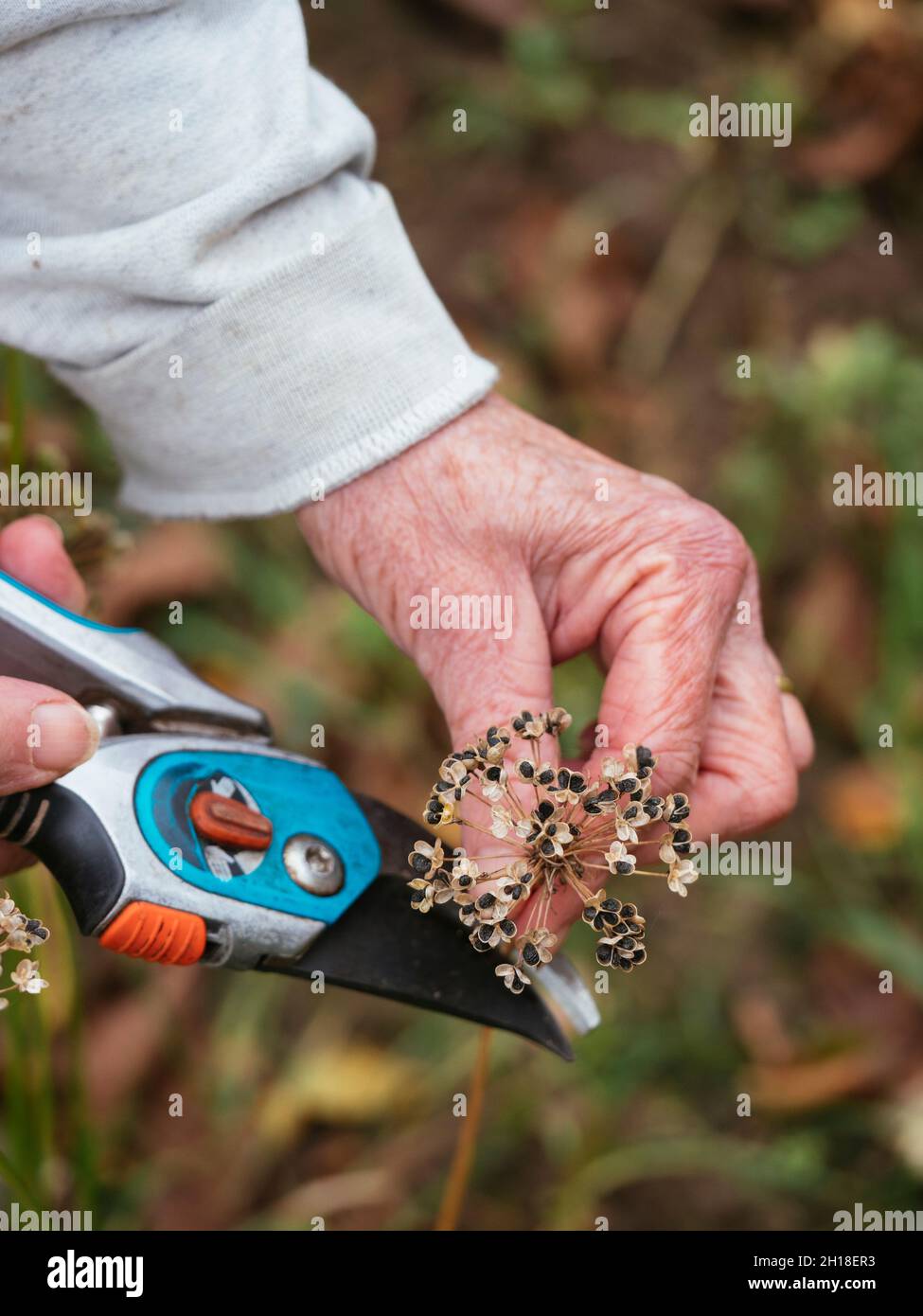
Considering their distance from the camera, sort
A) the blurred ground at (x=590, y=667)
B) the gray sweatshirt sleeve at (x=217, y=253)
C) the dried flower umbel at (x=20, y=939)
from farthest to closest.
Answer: the blurred ground at (x=590, y=667) < the gray sweatshirt sleeve at (x=217, y=253) < the dried flower umbel at (x=20, y=939)

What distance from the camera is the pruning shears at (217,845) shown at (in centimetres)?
114

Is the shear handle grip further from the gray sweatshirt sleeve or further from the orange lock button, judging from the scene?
the gray sweatshirt sleeve

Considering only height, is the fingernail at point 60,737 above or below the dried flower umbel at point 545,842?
above

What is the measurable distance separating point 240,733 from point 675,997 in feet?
3.78

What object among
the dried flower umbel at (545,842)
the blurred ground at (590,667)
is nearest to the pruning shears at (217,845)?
the dried flower umbel at (545,842)

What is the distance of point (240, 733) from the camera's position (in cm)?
140

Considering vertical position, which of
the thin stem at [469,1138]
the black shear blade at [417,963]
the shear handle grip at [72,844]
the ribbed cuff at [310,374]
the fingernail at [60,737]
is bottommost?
the thin stem at [469,1138]

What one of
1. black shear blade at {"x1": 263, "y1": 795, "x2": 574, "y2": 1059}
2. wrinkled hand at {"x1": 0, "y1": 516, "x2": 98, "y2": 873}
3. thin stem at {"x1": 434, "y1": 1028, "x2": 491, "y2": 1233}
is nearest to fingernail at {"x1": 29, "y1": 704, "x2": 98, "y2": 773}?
wrinkled hand at {"x1": 0, "y1": 516, "x2": 98, "y2": 873}

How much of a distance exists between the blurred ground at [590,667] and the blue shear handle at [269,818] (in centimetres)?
39

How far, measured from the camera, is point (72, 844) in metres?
1.16

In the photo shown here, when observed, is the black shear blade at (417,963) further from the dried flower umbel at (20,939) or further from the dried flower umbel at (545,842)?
the dried flower umbel at (20,939)

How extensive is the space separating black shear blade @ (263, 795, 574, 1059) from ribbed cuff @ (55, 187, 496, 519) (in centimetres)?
45

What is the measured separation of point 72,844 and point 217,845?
0.45ft

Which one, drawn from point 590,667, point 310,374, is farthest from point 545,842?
point 590,667
